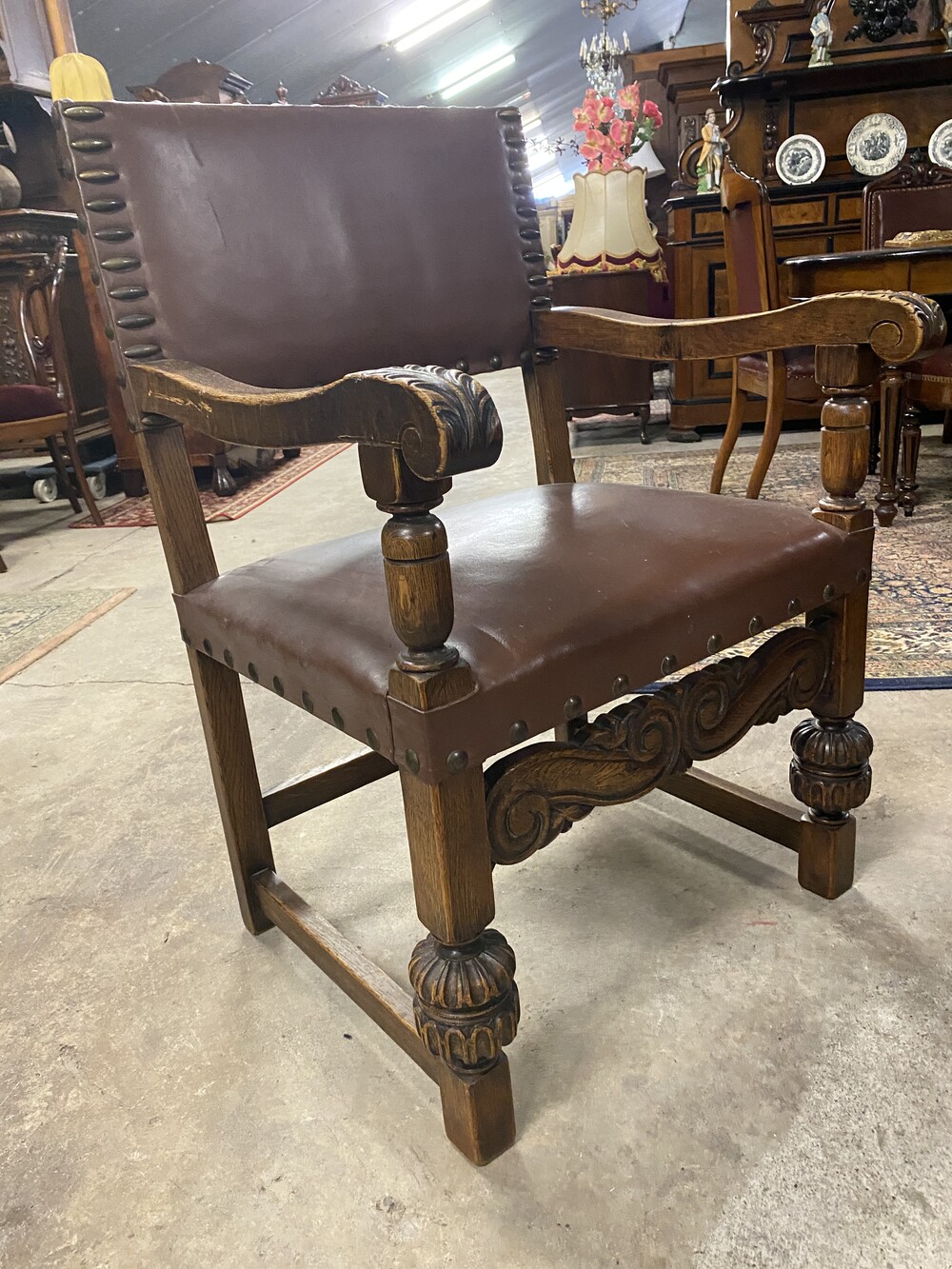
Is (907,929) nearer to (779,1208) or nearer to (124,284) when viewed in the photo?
(779,1208)

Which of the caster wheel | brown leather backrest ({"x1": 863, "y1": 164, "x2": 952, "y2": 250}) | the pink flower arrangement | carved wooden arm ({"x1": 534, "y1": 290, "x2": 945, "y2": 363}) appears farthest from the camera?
the caster wheel

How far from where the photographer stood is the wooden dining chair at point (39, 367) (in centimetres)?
322

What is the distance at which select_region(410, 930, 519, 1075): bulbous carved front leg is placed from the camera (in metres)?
0.75

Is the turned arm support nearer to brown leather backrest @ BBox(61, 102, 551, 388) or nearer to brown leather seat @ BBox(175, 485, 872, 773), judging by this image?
brown leather seat @ BBox(175, 485, 872, 773)

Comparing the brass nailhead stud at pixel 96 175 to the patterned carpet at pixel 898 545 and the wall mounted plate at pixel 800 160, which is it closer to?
the patterned carpet at pixel 898 545

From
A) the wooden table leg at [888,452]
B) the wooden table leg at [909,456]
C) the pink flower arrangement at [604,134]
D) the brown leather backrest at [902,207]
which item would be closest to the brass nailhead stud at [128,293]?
the wooden table leg at [888,452]

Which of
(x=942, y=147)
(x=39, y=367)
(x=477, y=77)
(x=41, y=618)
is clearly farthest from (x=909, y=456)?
(x=477, y=77)

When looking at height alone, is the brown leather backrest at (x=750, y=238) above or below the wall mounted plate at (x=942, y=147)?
below

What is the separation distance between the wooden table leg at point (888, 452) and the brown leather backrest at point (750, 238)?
42cm

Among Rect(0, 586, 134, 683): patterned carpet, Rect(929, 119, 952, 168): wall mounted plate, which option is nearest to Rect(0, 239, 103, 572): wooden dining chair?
Rect(0, 586, 134, 683): patterned carpet

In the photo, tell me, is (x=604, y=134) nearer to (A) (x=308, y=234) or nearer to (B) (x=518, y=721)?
(A) (x=308, y=234)

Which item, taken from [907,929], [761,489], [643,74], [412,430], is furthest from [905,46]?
[412,430]

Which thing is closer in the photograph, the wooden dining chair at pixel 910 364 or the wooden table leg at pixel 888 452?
the wooden dining chair at pixel 910 364

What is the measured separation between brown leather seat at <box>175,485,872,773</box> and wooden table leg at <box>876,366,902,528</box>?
1.73m
